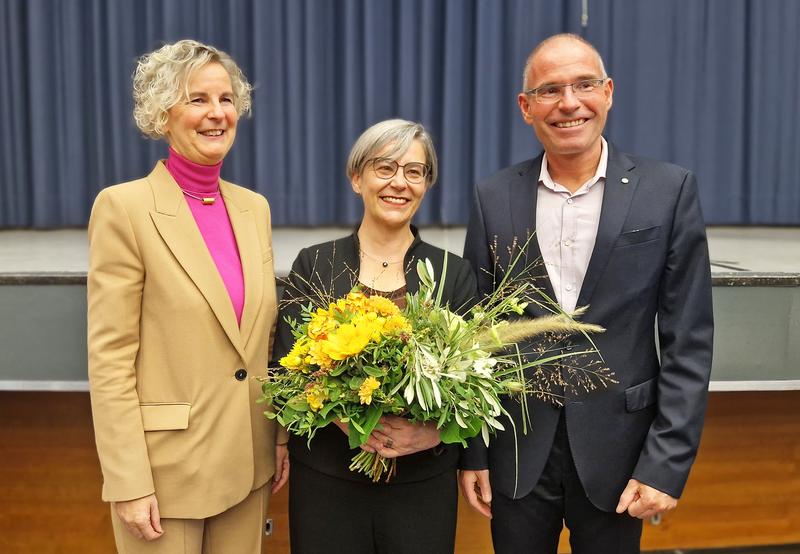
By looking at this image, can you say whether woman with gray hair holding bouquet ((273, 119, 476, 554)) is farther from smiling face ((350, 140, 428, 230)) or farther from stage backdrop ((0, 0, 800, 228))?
stage backdrop ((0, 0, 800, 228))

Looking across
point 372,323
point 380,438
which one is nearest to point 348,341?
point 372,323

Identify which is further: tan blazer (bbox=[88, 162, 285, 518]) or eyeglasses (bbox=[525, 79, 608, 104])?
eyeglasses (bbox=[525, 79, 608, 104])

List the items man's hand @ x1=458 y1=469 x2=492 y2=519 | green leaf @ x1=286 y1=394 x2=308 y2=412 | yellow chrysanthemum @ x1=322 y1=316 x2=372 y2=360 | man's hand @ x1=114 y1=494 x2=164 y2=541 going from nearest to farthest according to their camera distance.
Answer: yellow chrysanthemum @ x1=322 y1=316 x2=372 y2=360 < green leaf @ x1=286 y1=394 x2=308 y2=412 < man's hand @ x1=114 y1=494 x2=164 y2=541 < man's hand @ x1=458 y1=469 x2=492 y2=519

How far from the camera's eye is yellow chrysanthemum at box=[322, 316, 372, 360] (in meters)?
1.20

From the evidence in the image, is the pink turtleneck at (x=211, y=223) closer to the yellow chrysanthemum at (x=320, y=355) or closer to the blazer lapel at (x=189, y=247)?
the blazer lapel at (x=189, y=247)

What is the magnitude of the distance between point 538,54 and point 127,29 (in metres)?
3.35

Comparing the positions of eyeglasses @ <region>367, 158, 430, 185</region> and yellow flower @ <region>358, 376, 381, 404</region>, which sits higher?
eyeglasses @ <region>367, 158, 430, 185</region>

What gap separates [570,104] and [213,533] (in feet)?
3.91

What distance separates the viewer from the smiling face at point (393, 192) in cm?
160

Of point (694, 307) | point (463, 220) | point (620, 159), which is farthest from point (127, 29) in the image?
point (694, 307)

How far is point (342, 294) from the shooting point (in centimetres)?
160

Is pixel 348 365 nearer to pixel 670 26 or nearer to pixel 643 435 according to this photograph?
pixel 643 435

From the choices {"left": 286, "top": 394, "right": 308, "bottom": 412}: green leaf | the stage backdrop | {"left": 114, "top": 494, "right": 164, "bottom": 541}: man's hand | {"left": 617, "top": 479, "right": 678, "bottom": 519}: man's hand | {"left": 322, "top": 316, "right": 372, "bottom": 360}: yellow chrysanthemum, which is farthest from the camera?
the stage backdrop

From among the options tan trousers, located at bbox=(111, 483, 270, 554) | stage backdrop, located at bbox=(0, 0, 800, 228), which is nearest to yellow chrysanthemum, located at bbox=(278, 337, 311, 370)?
tan trousers, located at bbox=(111, 483, 270, 554)
